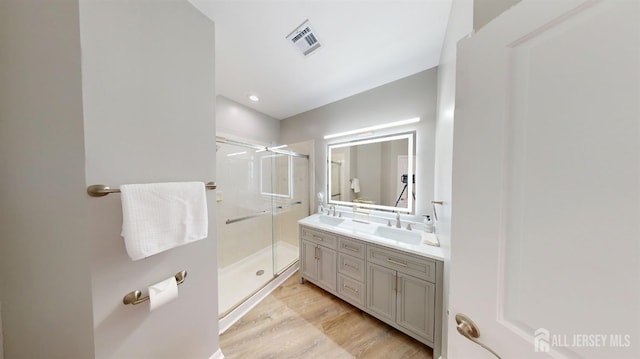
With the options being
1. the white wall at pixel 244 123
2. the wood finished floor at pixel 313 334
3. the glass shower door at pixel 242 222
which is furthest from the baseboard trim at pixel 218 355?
the white wall at pixel 244 123

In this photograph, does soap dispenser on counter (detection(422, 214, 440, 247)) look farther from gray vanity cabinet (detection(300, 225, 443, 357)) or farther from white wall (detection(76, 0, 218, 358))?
white wall (detection(76, 0, 218, 358))

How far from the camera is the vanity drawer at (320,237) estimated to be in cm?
179

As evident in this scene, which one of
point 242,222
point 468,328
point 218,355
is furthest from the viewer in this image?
point 242,222

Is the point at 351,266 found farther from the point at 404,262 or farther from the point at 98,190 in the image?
the point at 98,190

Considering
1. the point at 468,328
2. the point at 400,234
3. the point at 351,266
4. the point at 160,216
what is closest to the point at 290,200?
the point at 351,266

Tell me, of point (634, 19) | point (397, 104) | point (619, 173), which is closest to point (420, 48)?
point (397, 104)

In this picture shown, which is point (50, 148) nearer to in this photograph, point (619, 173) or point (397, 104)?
point (619, 173)

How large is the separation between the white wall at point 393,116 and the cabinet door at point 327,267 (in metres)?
0.88

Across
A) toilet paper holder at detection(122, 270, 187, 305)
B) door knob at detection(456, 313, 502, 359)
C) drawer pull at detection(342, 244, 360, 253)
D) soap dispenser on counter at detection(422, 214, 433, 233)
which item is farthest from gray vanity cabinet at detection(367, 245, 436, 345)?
toilet paper holder at detection(122, 270, 187, 305)

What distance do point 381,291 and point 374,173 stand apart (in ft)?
4.00

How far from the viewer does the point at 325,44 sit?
137cm

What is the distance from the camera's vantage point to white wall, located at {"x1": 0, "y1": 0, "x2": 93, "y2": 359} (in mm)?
705

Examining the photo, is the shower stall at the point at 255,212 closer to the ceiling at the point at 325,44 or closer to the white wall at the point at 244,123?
the white wall at the point at 244,123

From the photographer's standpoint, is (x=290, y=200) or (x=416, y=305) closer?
(x=416, y=305)
